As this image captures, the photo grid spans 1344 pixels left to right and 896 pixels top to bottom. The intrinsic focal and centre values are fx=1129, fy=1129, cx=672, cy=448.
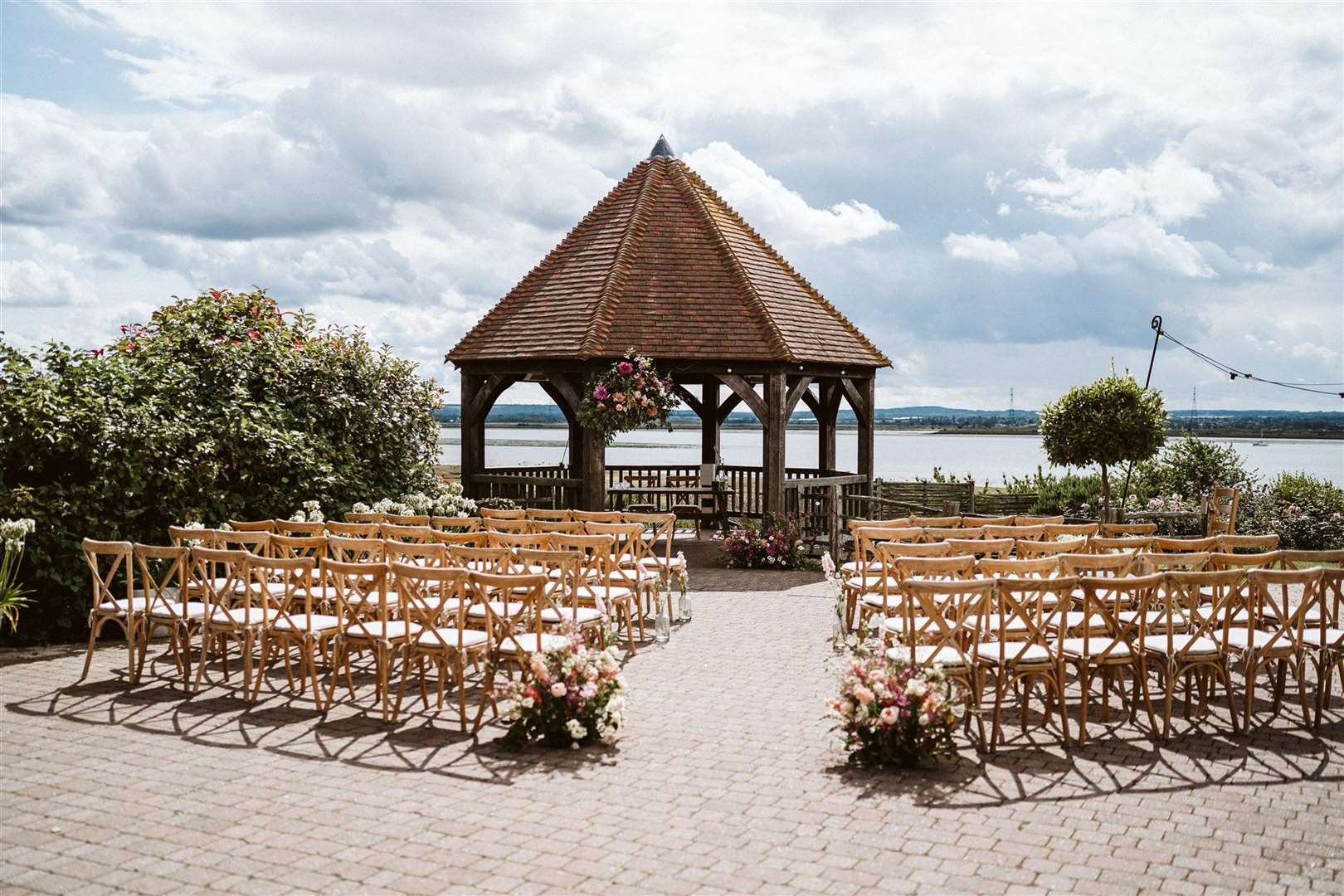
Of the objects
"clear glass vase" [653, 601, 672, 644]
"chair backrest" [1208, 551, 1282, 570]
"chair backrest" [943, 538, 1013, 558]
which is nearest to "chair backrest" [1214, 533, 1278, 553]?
"chair backrest" [1208, 551, 1282, 570]

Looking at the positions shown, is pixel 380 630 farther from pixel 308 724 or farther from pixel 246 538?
pixel 246 538

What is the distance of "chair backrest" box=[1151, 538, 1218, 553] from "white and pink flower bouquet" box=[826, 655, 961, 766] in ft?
13.0

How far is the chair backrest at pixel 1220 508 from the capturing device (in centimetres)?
1502

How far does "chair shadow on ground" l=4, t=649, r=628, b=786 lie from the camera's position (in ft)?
22.2

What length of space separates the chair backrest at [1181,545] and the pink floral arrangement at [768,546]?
6.55 m

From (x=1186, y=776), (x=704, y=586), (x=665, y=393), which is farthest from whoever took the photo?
(x=665, y=393)

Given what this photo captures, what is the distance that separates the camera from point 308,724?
759 centimetres

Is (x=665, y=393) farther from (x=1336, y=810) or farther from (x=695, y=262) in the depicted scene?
(x=1336, y=810)

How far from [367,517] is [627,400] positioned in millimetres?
5776

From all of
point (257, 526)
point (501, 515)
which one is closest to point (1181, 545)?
point (501, 515)

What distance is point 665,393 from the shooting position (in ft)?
56.3

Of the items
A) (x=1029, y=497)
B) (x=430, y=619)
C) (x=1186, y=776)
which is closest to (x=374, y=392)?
(x=430, y=619)

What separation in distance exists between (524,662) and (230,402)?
714cm

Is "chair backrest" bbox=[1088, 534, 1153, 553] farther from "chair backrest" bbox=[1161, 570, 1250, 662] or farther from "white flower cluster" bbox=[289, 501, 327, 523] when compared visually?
"white flower cluster" bbox=[289, 501, 327, 523]
